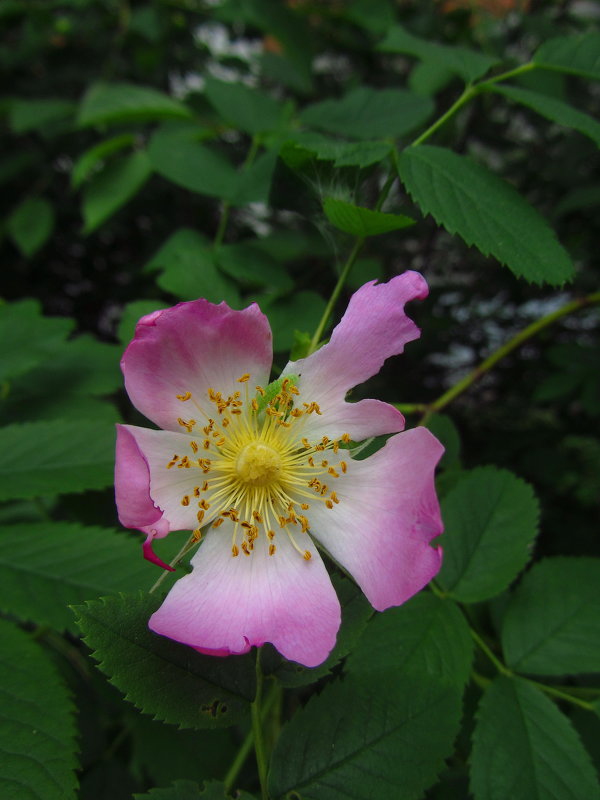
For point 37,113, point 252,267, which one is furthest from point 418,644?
point 37,113

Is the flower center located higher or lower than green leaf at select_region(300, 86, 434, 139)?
lower

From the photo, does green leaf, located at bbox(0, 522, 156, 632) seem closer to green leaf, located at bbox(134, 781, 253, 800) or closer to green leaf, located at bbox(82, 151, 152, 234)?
green leaf, located at bbox(134, 781, 253, 800)

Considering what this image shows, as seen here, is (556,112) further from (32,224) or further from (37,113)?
(32,224)

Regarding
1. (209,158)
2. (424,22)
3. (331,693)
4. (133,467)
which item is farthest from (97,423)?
(424,22)

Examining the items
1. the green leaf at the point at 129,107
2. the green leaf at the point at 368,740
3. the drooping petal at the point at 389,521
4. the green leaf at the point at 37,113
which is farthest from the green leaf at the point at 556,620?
the green leaf at the point at 37,113

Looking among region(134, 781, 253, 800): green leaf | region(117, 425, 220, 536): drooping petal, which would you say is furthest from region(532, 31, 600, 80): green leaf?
region(134, 781, 253, 800): green leaf

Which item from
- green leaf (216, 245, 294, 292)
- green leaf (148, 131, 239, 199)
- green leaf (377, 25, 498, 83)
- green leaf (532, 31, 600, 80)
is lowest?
green leaf (216, 245, 294, 292)
